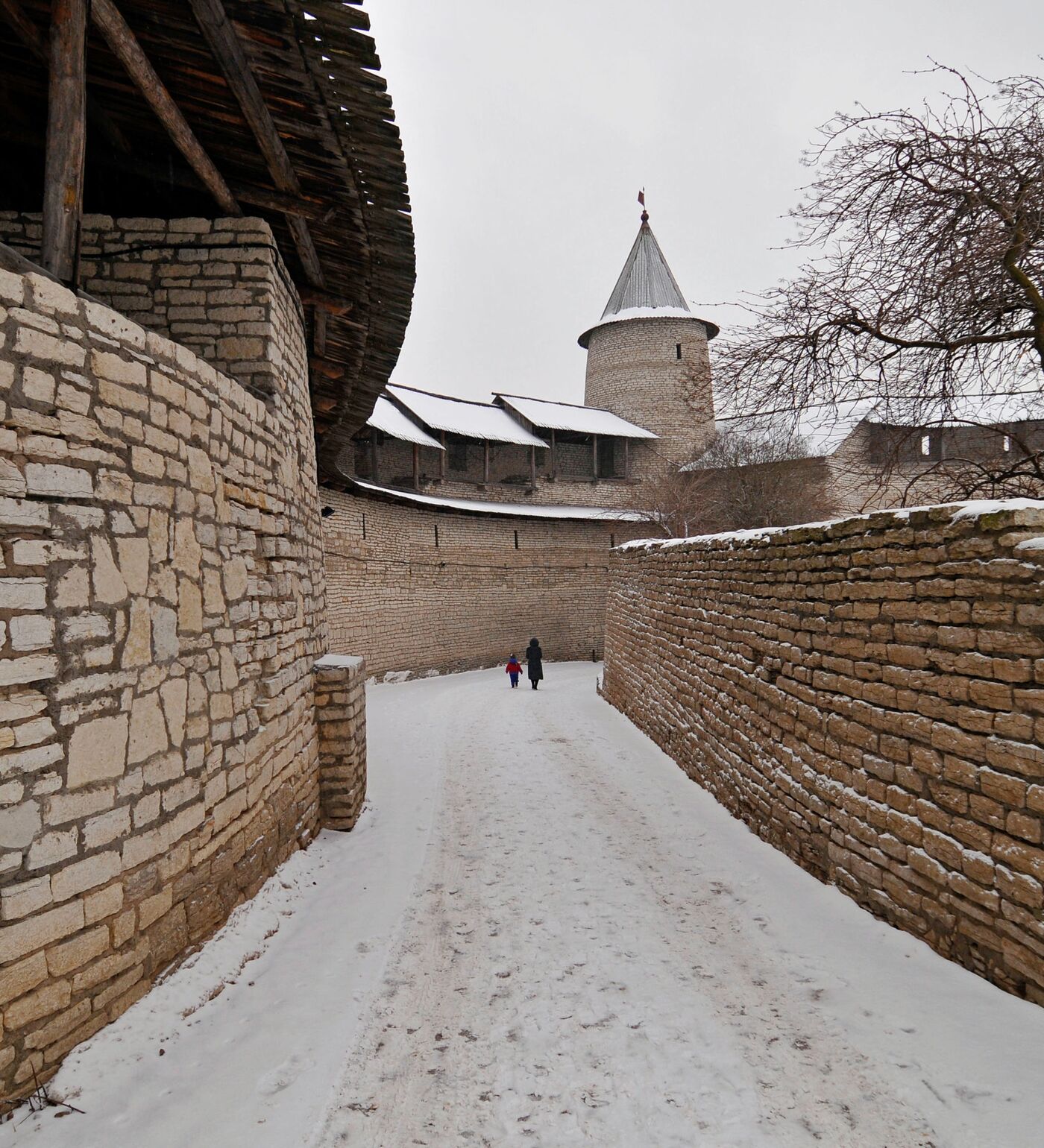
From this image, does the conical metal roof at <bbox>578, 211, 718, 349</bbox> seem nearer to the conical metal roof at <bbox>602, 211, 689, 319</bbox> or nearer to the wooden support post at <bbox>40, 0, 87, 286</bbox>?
the conical metal roof at <bbox>602, 211, 689, 319</bbox>

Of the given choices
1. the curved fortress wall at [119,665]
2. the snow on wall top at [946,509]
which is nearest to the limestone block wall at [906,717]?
the snow on wall top at [946,509]

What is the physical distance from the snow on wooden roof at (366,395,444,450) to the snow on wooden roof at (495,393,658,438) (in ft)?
15.6

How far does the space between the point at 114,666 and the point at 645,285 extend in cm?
2952

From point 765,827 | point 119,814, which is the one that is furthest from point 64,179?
point 765,827

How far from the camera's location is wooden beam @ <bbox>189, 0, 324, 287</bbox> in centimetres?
304

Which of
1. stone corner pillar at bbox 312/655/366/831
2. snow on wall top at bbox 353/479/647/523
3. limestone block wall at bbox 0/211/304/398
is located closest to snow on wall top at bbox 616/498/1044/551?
stone corner pillar at bbox 312/655/366/831

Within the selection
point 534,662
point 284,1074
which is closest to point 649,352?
point 534,662

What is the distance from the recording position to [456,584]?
1800 centimetres

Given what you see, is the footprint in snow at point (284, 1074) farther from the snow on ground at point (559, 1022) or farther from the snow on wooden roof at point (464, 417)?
the snow on wooden roof at point (464, 417)

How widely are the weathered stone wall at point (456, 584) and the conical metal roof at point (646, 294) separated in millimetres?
10499

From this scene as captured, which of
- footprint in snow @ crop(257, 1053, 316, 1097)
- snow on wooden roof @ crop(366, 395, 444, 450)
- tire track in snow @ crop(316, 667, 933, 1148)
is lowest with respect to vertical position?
tire track in snow @ crop(316, 667, 933, 1148)

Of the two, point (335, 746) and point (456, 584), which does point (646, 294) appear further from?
point (335, 746)

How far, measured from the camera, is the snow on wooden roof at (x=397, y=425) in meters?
16.9

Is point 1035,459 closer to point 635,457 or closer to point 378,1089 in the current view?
point 378,1089
